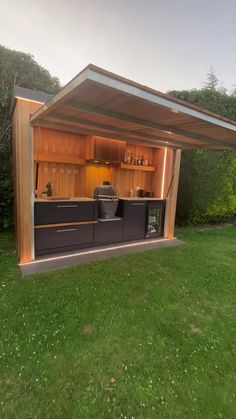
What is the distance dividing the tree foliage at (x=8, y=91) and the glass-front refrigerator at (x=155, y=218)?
3.21 m

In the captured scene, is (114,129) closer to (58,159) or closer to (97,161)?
(97,161)

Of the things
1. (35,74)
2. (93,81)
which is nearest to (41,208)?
(93,81)

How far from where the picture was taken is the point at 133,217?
499cm

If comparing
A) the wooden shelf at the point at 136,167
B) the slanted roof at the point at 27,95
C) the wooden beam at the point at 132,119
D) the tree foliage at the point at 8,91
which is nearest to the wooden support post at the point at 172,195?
the wooden shelf at the point at 136,167

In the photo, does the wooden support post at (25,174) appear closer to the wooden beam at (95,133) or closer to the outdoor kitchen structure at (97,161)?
the outdoor kitchen structure at (97,161)

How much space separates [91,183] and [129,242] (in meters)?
1.63

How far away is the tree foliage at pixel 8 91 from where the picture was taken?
4.63 meters

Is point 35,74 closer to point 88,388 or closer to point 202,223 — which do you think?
point 88,388

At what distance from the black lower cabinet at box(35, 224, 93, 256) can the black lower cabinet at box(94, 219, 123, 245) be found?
0.53ft

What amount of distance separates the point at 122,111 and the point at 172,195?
3.08 metres

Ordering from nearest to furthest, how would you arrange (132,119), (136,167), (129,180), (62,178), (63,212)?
(132,119) → (63,212) → (62,178) → (136,167) → (129,180)

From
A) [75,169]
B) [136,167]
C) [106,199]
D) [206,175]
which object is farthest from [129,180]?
[206,175]

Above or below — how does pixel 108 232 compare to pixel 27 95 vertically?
below

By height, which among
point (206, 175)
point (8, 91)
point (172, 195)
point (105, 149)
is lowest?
point (172, 195)
